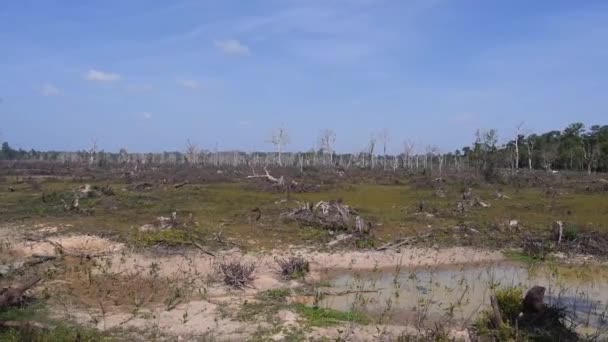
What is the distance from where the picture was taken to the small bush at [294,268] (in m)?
12.8

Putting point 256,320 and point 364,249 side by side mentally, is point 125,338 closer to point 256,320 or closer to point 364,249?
point 256,320

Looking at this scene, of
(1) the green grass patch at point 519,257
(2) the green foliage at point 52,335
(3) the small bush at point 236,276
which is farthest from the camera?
(1) the green grass patch at point 519,257

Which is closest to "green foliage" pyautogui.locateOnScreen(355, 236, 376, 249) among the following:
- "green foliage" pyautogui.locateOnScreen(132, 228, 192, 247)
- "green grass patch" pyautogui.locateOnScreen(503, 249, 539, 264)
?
"green grass patch" pyautogui.locateOnScreen(503, 249, 539, 264)

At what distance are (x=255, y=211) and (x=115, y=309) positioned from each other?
11358mm

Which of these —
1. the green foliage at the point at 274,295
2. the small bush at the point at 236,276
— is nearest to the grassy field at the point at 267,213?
the small bush at the point at 236,276

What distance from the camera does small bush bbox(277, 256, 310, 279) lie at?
12.8 metres

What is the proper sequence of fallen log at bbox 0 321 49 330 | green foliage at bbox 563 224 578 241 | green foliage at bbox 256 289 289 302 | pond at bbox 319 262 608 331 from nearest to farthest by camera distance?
fallen log at bbox 0 321 49 330
pond at bbox 319 262 608 331
green foliage at bbox 256 289 289 302
green foliage at bbox 563 224 578 241

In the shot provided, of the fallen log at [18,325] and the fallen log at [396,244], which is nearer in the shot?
the fallen log at [18,325]

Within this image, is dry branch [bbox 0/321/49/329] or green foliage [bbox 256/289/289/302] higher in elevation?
dry branch [bbox 0/321/49/329]

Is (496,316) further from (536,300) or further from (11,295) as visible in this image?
(11,295)

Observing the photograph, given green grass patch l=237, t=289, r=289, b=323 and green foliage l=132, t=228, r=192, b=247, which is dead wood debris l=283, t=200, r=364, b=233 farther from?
green grass patch l=237, t=289, r=289, b=323

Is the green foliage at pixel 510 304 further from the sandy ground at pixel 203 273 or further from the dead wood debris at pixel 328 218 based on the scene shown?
the dead wood debris at pixel 328 218

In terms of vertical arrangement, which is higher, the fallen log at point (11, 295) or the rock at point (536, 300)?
the rock at point (536, 300)

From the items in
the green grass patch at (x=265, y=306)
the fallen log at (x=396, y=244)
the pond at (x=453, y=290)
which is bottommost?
the pond at (x=453, y=290)
